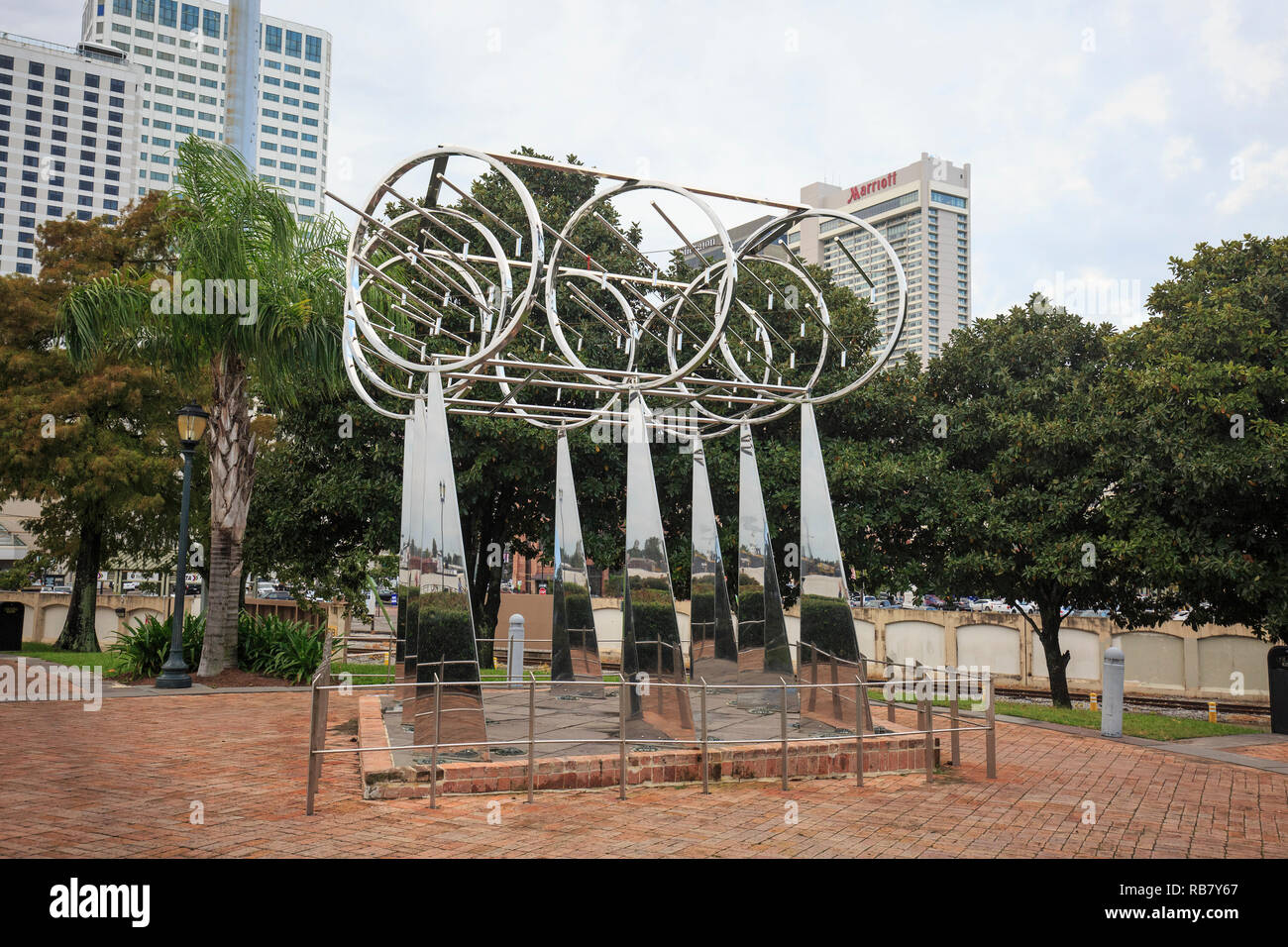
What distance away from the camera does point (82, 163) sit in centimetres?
11412

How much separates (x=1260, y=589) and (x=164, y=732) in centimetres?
1624

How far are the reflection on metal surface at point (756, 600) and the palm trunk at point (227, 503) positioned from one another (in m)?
9.90

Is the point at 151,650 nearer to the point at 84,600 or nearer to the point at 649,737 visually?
the point at 84,600

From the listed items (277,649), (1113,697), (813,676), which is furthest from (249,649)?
(1113,697)

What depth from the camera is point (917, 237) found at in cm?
7812

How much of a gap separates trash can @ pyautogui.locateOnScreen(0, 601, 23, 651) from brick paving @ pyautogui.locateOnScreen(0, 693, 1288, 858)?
52.0 ft

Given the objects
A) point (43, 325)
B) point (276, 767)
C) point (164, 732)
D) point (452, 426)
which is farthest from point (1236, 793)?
point (43, 325)

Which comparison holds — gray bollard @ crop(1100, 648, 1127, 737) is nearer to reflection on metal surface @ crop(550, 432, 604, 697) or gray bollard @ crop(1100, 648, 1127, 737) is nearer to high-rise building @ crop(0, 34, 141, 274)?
reflection on metal surface @ crop(550, 432, 604, 697)

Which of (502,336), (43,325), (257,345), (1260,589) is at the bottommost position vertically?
(1260,589)

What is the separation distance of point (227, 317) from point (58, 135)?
388ft

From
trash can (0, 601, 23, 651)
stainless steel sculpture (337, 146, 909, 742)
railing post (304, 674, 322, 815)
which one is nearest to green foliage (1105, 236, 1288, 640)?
stainless steel sculpture (337, 146, 909, 742)

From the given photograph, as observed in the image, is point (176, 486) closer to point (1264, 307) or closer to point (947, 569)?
point (947, 569)

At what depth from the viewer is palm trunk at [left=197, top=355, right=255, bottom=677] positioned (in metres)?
17.5

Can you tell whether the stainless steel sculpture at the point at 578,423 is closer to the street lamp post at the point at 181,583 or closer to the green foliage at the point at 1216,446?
the street lamp post at the point at 181,583
